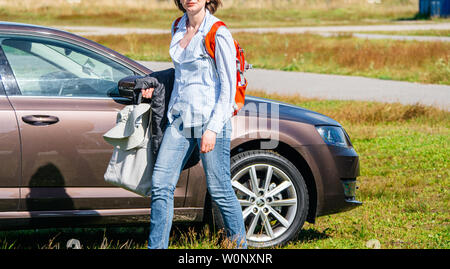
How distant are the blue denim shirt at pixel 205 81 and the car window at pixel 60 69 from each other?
89 centimetres

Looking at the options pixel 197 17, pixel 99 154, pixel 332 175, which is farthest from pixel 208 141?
pixel 332 175

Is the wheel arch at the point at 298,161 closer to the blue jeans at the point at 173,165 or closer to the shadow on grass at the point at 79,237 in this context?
the blue jeans at the point at 173,165

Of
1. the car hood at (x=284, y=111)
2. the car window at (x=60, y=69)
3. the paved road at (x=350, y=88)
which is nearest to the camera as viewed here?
the car window at (x=60, y=69)

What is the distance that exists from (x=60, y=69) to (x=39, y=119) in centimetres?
47

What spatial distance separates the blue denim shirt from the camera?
11.9ft

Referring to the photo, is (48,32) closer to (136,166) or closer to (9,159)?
(9,159)

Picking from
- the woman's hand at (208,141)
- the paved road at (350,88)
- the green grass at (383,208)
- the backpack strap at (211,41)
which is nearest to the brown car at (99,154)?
the green grass at (383,208)

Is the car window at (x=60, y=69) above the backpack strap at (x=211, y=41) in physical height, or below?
below

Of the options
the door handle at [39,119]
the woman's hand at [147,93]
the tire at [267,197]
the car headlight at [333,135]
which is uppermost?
the woman's hand at [147,93]

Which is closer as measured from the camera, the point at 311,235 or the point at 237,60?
the point at 237,60

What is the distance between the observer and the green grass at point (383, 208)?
5.00 m

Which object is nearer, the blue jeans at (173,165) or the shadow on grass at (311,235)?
the blue jeans at (173,165)

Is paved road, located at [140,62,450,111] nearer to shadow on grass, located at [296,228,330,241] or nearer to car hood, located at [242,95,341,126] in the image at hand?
shadow on grass, located at [296,228,330,241]

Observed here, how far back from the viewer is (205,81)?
368cm
